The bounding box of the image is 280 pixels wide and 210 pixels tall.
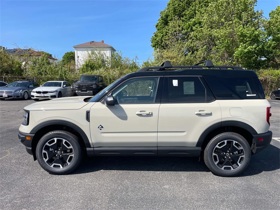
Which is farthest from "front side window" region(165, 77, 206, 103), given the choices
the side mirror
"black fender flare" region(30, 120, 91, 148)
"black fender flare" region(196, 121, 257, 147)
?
"black fender flare" region(30, 120, 91, 148)

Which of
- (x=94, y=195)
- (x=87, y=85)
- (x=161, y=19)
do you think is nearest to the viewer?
(x=94, y=195)

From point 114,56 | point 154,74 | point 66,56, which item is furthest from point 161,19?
point 66,56

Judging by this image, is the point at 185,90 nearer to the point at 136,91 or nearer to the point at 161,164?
the point at 136,91

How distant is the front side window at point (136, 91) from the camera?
4555mm

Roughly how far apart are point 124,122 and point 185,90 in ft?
3.90

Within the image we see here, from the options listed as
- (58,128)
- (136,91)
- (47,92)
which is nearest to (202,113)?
(136,91)

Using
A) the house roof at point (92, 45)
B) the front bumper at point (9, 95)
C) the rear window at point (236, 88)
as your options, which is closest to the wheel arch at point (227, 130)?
the rear window at point (236, 88)

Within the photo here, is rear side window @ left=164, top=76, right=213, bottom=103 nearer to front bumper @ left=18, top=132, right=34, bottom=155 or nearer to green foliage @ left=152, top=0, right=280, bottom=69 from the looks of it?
front bumper @ left=18, top=132, right=34, bottom=155

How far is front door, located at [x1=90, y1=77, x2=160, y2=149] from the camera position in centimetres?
445

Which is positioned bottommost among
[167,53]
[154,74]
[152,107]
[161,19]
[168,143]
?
[168,143]

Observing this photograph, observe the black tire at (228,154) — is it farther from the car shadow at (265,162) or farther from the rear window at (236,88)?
the rear window at (236,88)

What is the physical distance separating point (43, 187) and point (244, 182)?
126 inches

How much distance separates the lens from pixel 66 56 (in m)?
92.9

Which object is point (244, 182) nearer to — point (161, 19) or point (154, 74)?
point (154, 74)
